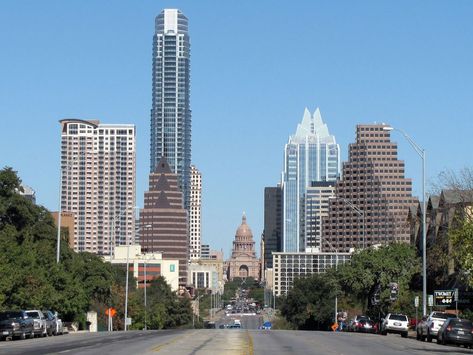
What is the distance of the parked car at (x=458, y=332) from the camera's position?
48075 mm

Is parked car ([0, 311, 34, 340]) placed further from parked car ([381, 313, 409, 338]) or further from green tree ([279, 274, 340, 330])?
green tree ([279, 274, 340, 330])

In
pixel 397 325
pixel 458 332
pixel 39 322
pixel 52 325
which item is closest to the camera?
pixel 458 332

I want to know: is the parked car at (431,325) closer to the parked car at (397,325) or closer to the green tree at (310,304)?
the parked car at (397,325)

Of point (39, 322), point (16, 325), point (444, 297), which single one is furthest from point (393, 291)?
point (16, 325)

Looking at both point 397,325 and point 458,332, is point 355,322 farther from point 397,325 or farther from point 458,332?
point 458,332

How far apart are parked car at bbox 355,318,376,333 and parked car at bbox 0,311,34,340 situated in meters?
27.8

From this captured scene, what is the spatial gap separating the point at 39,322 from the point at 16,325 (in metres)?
3.55

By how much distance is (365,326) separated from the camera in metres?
74.1

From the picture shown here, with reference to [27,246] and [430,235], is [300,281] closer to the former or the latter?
[430,235]

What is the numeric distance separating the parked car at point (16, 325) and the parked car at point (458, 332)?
21.0 metres

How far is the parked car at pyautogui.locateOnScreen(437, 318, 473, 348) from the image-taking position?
158 feet

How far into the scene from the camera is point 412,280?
303 ft

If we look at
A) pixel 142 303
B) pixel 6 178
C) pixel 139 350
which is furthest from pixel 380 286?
pixel 139 350

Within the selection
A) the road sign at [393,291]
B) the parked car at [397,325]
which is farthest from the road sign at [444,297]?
the road sign at [393,291]
